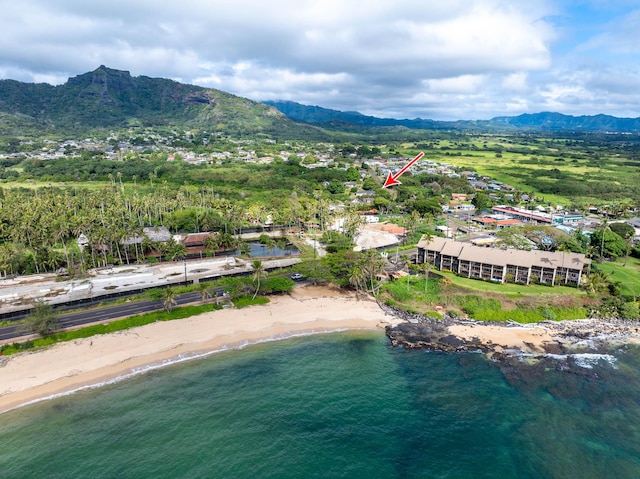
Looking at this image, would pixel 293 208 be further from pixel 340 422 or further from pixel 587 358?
pixel 340 422

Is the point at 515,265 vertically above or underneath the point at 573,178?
underneath

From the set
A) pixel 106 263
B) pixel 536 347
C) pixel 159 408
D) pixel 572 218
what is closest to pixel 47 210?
pixel 106 263

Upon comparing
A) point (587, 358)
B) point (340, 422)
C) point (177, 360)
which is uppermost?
point (177, 360)

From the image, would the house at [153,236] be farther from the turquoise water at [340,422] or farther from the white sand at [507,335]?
the white sand at [507,335]

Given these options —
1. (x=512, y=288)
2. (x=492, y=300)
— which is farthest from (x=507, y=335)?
(x=512, y=288)

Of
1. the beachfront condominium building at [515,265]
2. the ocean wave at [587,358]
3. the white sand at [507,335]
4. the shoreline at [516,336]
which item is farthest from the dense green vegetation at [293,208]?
the ocean wave at [587,358]
